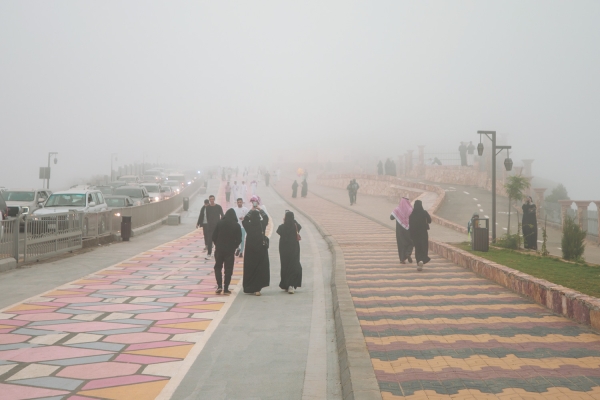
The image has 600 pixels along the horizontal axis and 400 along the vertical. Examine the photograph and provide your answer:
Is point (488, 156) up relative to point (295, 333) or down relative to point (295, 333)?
up

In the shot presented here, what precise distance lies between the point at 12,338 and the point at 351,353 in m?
3.95

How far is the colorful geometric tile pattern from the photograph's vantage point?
221 inches

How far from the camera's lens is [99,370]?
6039 mm

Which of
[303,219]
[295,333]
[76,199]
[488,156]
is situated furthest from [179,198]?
[295,333]

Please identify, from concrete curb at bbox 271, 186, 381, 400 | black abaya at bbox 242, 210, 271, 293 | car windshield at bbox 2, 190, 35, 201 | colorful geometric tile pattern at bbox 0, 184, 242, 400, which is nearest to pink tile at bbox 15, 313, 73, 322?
colorful geometric tile pattern at bbox 0, 184, 242, 400

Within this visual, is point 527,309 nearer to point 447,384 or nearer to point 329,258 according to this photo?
point 447,384

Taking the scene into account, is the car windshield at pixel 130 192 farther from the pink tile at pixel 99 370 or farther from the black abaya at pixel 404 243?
the pink tile at pixel 99 370

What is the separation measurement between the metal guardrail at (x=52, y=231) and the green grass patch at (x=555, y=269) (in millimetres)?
10243

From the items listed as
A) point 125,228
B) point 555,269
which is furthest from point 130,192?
point 555,269

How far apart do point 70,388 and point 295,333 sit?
10.2 feet

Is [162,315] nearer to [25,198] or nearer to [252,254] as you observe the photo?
[252,254]

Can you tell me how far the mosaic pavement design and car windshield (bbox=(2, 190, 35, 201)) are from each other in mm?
17604

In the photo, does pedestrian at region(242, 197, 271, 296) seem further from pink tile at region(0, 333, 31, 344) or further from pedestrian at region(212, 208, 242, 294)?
pink tile at region(0, 333, 31, 344)

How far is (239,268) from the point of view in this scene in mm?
14281
